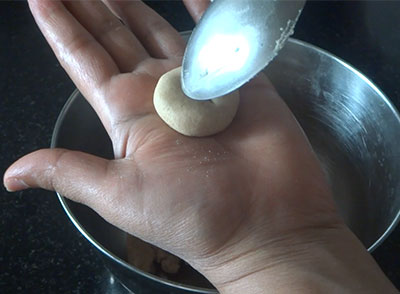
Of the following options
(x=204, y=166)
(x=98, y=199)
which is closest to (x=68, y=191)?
(x=98, y=199)

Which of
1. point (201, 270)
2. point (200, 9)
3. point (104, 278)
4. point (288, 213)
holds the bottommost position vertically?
point (104, 278)

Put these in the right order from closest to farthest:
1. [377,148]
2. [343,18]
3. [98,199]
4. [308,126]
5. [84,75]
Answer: [98,199] < [84,75] < [377,148] < [308,126] < [343,18]

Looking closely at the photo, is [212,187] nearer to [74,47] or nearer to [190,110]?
[190,110]

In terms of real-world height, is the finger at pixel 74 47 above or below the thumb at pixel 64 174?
above

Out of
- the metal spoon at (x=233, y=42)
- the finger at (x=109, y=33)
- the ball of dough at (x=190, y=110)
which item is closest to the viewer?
the metal spoon at (x=233, y=42)

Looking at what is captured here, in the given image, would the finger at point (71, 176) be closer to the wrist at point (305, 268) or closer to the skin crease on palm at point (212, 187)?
the skin crease on palm at point (212, 187)

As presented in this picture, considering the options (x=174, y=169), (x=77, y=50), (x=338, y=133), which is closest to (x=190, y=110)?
(x=174, y=169)

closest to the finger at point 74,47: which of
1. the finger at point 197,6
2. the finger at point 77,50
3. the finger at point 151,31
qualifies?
the finger at point 77,50

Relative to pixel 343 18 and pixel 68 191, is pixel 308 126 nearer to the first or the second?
pixel 343 18
